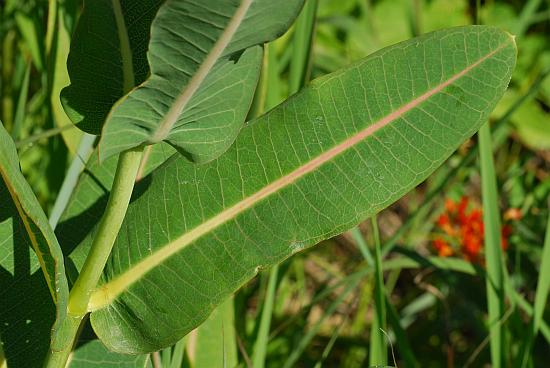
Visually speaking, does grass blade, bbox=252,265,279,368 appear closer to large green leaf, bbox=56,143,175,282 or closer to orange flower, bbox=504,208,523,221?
large green leaf, bbox=56,143,175,282

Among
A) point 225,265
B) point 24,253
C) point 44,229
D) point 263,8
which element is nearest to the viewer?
point 263,8

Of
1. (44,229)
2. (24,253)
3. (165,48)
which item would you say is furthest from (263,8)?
(24,253)

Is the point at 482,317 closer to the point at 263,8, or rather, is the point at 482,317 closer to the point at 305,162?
the point at 305,162

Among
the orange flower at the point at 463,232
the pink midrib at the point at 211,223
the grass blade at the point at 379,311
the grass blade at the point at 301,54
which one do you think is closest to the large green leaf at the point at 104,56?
the pink midrib at the point at 211,223

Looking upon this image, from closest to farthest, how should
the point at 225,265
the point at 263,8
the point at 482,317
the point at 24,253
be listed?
the point at 263,8 < the point at 225,265 < the point at 24,253 < the point at 482,317

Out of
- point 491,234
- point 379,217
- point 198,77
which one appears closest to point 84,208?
point 198,77

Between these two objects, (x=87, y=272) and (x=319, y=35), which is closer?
(x=87, y=272)

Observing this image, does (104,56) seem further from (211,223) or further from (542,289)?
(542,289)
